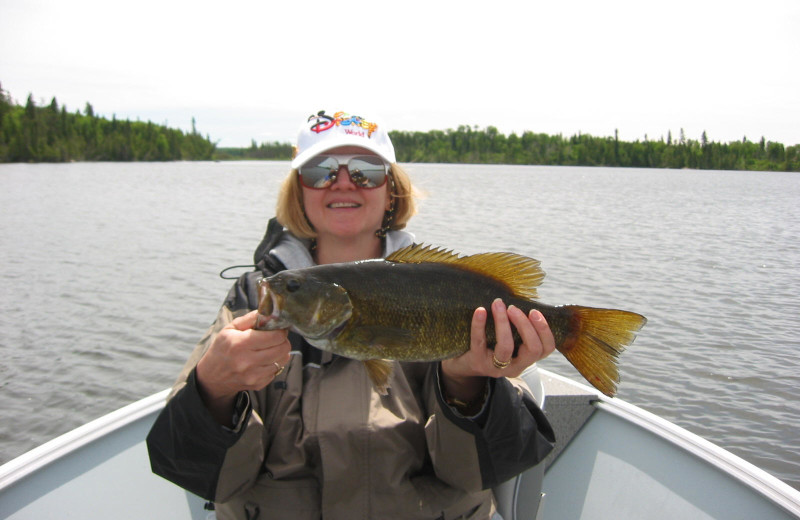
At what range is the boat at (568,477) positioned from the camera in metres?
3.23

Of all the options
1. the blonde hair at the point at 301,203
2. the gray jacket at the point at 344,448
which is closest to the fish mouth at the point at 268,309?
the gray jacket at the point at 344,448

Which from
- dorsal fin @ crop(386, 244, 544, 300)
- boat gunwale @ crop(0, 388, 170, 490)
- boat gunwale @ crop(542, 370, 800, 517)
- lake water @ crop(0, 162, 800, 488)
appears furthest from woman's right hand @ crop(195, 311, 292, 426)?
boat gunwale @ crop(542, 370, 800, 517)

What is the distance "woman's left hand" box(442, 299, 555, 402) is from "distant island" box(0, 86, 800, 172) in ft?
394

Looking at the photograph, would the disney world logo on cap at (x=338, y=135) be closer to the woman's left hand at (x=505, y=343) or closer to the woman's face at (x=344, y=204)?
the woman's face at (x=344, y=204)

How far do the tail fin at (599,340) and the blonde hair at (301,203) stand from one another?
1.41 meters

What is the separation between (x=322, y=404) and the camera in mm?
2656

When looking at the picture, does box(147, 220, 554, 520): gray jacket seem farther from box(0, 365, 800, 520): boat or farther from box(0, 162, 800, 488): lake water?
box(0, 162, 800, 488): lake water

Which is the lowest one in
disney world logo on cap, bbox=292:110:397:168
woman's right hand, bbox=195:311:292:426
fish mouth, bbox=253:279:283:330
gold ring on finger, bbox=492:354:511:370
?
gold ring on finger, bbox=492:354:511:370

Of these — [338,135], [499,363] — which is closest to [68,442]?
[338,135]

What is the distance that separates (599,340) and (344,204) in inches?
61.7

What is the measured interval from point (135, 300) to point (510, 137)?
140326 mm

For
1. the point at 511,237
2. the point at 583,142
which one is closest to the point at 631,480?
the point at 511,237

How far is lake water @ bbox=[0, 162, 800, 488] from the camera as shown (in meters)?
8.17

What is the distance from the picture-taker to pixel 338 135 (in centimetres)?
323
